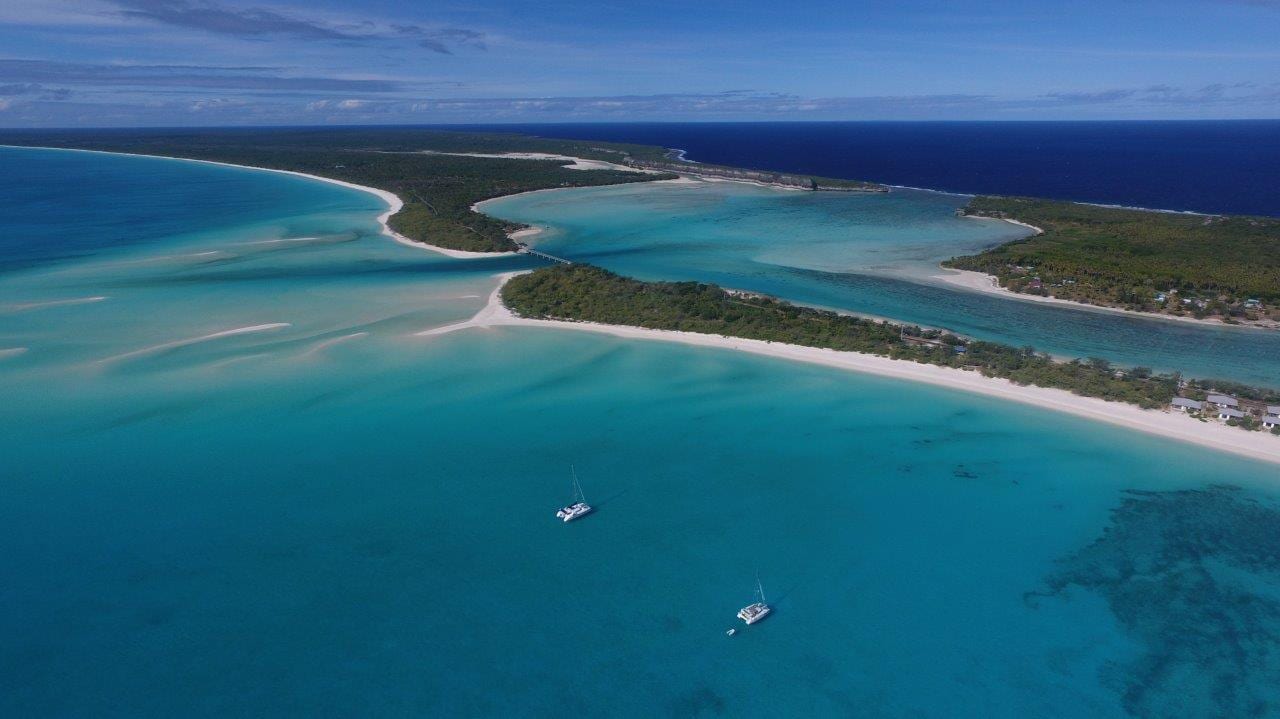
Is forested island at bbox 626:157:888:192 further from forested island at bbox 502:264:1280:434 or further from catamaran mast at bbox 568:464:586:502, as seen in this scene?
catamaran mast at bbox 568:464:586:502

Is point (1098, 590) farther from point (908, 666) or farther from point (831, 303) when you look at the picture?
point (831, 303)

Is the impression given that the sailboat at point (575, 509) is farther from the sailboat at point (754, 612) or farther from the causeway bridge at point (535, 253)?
the causeway bridge at point (535, 253)

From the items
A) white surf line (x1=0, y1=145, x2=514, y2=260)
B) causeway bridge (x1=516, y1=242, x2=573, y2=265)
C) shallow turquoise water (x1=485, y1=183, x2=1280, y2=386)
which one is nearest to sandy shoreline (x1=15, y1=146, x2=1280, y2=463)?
shallow turquoise water (x1=485, y1=183, x2=1280, y2=386)

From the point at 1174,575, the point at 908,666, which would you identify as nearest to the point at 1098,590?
the point at 1174,575

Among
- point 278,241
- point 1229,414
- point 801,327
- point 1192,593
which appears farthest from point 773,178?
point 1192,593

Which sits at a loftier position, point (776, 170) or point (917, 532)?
point (776, 170)

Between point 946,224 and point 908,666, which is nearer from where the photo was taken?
point 908,666

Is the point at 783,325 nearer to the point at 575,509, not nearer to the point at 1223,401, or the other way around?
the point at 1223,401
